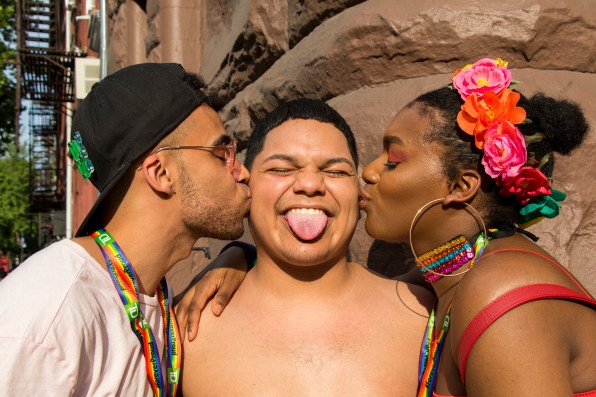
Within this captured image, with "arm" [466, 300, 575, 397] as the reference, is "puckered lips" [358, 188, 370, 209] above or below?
above

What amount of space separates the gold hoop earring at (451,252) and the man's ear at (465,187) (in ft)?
0.10

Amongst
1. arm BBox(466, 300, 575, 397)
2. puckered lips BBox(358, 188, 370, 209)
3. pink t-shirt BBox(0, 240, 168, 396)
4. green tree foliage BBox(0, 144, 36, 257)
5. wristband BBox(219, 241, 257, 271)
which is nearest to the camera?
arm BBox(466, 300, 575, 397)

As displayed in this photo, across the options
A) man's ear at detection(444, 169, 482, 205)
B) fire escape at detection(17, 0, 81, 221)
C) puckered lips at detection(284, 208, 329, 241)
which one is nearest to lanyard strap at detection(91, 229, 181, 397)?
puckered lips at detection(284, 208, 329, 241)

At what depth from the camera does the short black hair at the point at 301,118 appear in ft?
Result: 8.39

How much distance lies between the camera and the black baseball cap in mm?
2127

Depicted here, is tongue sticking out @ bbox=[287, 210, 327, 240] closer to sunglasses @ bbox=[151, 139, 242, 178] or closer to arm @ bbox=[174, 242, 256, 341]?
sunglasses @ bbox=[151, 139, 242, 178]

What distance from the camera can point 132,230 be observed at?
7.13 feet

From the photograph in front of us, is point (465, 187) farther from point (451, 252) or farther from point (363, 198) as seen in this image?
point (363, 198)

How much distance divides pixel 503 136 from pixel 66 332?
1.38m

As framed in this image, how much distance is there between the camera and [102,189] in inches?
85.2

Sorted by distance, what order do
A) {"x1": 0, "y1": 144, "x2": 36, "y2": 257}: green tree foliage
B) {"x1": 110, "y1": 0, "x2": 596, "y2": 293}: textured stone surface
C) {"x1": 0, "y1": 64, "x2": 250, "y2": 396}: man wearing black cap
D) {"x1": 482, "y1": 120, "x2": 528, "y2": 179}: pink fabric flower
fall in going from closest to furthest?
1. {"x1": 0, "y1": 64, "x2": 250, "y2": 396}: man wearing black cap
2. {"x1": 482, "y1": 120, "x2": 528, "y2": 179}: pink fabric flower
3. {"x1": 110, "y1": 0, "x2": 596, "y2": 293}: textured stone surface
4. {"x1": 0, "y1": 144, "x2": 36, "y2": 257}: green tree foliage

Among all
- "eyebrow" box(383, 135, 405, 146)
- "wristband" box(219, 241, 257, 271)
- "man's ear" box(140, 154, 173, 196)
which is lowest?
"wristband" box(219, 241, 257, 271)

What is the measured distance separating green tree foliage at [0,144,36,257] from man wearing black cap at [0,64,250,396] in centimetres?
2252

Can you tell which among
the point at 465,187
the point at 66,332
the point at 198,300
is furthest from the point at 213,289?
the point at 465,187
